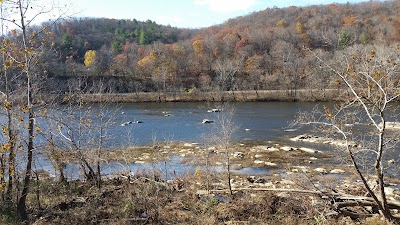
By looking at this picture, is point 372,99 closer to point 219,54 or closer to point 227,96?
point 227,96

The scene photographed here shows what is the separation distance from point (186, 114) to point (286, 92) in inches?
894

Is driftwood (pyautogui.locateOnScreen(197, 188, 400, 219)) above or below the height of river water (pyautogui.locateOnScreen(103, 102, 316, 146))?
above

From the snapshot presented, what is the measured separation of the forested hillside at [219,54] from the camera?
67.1m

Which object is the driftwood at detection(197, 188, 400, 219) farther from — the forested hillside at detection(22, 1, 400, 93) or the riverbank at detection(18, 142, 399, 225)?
the forested hillside at detection(22, 1, 400, 93)

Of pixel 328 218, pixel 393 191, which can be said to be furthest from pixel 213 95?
pixel 328 218

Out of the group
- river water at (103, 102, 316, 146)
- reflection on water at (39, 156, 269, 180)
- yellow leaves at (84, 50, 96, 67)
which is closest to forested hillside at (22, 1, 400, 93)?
yellow leaves at (84, 50, 96, 67)

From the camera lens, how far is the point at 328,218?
9531 millimetres

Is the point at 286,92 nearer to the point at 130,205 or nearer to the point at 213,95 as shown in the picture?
the point at 213,95

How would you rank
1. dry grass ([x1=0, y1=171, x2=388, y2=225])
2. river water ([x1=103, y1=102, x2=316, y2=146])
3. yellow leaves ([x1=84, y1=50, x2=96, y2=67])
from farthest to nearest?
yellow leaves ([x1=84, y1=50, x2=96, y2=67])
river water ([x1=103, y1=102, x2=316, y2=146])
dry grass ([x1=0, y1=171, x2=388, y2=225])

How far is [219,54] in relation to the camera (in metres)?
95.6

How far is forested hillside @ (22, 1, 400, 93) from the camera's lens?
6712 centimetres

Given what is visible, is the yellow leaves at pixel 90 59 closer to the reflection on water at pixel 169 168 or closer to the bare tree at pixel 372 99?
the reflection on water at pixel 169 168

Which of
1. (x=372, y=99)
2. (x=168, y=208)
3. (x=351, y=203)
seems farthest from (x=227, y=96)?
(x=372, y=99)

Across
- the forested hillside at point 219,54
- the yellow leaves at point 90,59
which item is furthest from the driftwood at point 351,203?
the yellow leaves at point 90,59
